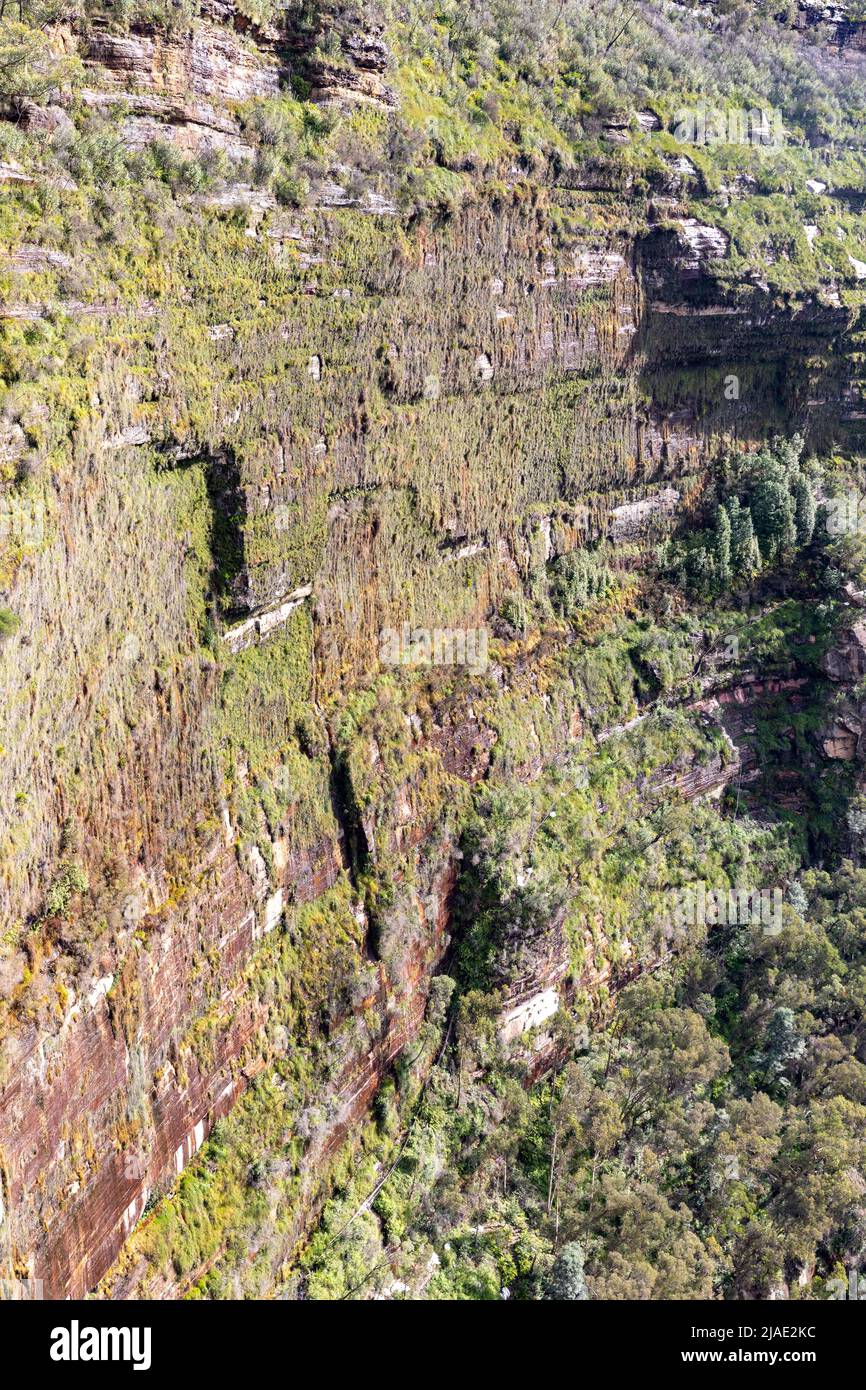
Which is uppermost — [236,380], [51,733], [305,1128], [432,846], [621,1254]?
[236,380]

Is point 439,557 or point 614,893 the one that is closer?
point 439,557

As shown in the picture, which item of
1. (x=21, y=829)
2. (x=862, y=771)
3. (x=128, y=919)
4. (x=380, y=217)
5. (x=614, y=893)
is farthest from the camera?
(x=862, y=771)

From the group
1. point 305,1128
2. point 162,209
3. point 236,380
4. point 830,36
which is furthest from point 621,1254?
point 830,36

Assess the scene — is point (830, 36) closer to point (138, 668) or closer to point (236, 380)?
point (236, 380)

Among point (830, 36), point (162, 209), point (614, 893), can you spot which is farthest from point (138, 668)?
point (830, 36)

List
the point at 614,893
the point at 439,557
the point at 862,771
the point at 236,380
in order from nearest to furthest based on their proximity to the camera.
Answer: the point at 236,380 < the point at 439,557 < the point at 614,893 < the point at 862,771

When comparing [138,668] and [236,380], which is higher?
[236,380]
